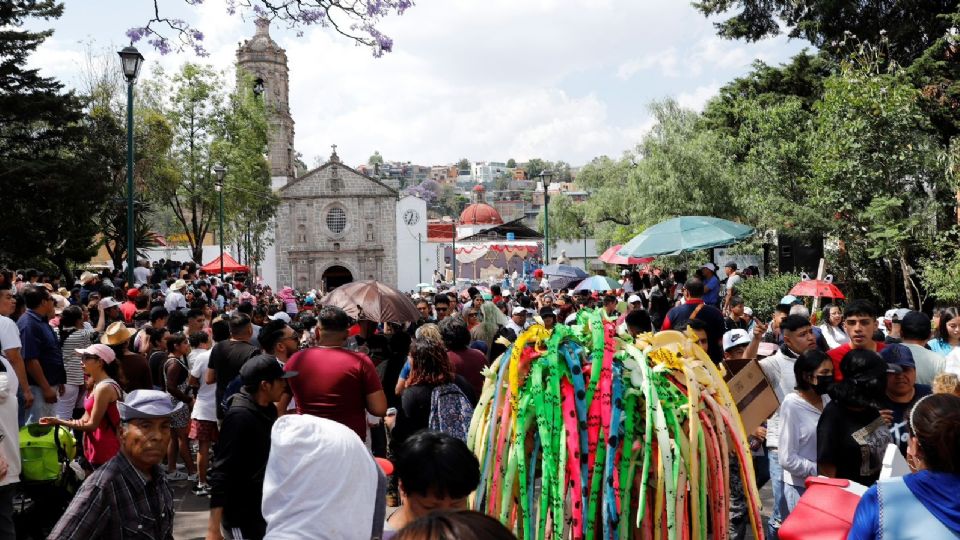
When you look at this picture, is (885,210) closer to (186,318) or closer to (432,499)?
(186,318)

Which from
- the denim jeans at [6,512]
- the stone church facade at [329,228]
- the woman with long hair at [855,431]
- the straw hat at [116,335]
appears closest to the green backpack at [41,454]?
the denim jeans at [6,512]

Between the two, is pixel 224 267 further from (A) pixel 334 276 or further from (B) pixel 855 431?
(B) pixel 855 431

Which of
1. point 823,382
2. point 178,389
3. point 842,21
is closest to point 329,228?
point 842,21

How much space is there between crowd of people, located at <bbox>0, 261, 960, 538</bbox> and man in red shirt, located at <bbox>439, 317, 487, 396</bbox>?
0.01 metres

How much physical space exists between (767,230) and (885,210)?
647 centimetres

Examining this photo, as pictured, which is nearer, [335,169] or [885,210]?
[885,210]

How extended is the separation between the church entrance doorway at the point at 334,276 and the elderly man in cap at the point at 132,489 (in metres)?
56.4

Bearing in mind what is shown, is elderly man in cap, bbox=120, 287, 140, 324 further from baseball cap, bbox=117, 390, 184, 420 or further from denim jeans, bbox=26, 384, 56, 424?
baseball cap, bbox=117, 390, 184, 420

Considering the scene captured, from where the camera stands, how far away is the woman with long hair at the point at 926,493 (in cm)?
302

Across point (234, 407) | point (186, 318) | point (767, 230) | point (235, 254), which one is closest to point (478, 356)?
point (234, 407)

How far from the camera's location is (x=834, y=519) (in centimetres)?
335

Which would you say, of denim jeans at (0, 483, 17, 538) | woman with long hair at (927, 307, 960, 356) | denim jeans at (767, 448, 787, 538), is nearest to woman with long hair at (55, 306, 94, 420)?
denim jeans at (0, 483, 17, 538)

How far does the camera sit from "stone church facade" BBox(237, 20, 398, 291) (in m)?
59.0

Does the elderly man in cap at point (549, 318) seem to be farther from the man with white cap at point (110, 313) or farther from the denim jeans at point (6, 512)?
the denim jeans at point (6, 512)
